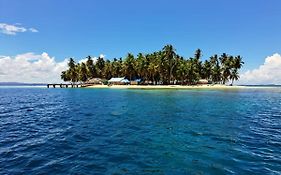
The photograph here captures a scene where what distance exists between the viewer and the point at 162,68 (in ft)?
403

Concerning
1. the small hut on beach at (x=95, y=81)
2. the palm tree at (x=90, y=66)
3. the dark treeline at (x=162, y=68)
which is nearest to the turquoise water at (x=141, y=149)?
the dark treeline at (x=162, y=68)

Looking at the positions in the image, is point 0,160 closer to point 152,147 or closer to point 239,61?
point 152,147

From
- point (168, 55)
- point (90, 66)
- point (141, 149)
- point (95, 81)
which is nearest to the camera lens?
point (141, 149)

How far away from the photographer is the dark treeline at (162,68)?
124 m

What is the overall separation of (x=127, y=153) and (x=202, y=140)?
5.78 metres

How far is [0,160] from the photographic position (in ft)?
40.5

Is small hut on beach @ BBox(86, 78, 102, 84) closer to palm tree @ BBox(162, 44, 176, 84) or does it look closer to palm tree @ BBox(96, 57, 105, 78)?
palm tree @ BBox(96, 57, 105, 78)

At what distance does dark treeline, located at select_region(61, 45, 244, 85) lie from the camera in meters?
124

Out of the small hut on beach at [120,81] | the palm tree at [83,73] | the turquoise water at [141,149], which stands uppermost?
the palm tree at [83,73]

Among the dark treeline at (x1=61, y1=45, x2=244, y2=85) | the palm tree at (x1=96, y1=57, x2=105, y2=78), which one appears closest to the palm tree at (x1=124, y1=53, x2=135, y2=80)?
the dark treeline at (x1=61, y1=45, x2=244, y2=85)

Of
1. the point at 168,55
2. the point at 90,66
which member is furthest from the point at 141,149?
the point at 90,66

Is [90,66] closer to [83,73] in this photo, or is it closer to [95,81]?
[83,73]

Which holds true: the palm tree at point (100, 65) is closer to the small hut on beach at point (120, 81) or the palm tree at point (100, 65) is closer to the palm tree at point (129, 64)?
the small hut on beach at point (120, 81)

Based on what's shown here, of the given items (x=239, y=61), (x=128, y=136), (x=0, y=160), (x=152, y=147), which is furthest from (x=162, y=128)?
(x=239, y=61)
